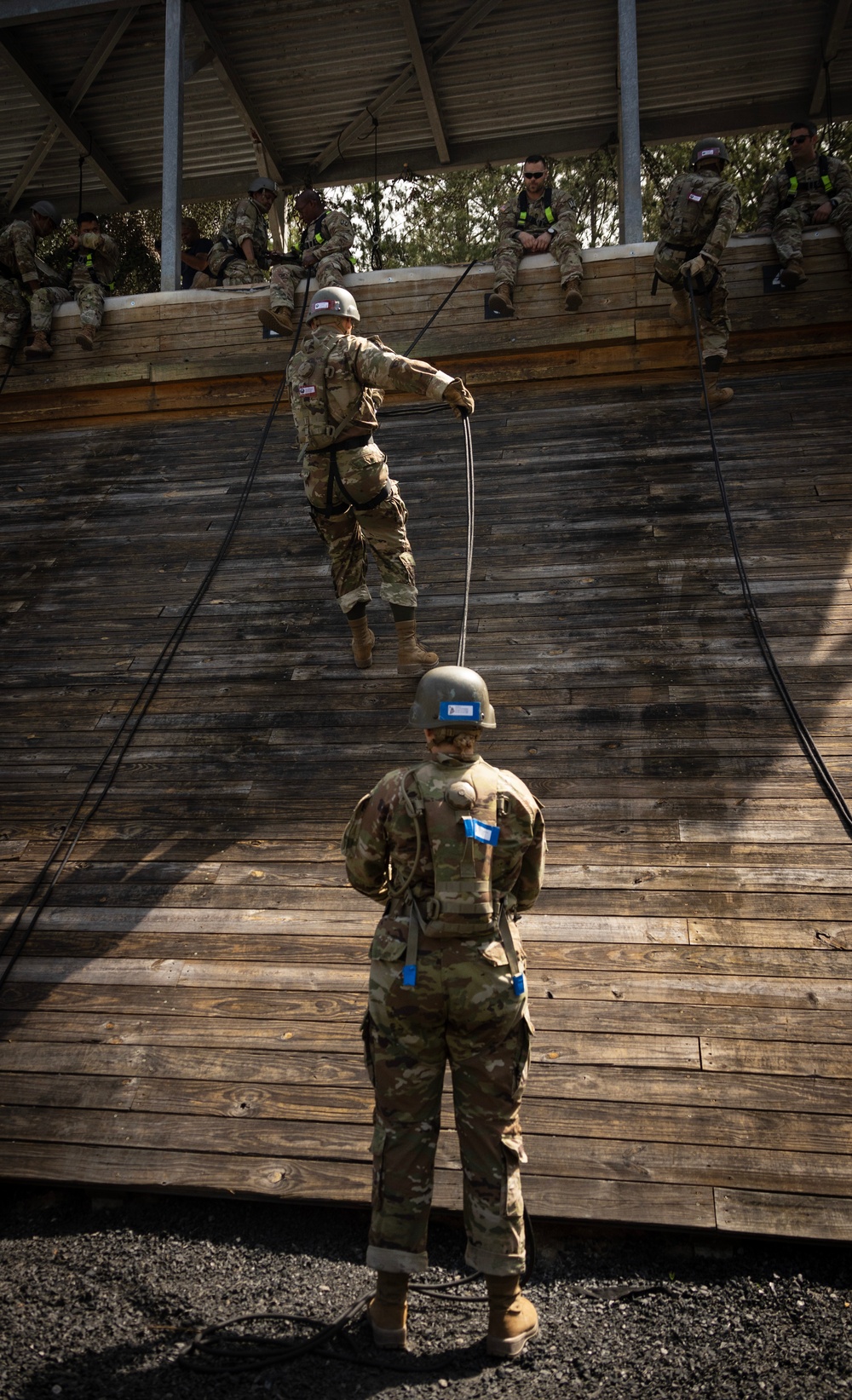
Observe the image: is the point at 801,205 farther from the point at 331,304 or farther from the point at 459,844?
the point at 459,844

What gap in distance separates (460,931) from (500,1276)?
89 centimetres

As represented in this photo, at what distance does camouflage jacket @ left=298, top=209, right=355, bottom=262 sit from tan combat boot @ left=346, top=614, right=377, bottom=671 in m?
5.13

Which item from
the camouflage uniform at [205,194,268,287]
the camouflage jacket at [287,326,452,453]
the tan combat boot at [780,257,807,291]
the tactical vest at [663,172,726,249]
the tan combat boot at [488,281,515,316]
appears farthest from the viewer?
the camouflage uniform at [205,194,268,287]

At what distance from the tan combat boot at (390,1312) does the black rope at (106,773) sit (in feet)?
7.31

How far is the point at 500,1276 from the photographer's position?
2729 mm

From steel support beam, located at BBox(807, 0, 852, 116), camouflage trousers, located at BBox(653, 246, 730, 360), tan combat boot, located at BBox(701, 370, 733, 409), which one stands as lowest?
tan combat boot, located at BBox(701, 370, 733, 409)

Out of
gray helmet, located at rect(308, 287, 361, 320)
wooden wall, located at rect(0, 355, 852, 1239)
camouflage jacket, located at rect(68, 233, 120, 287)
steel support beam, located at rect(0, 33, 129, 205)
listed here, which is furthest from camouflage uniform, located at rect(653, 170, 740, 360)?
steel support beam, located at rect(0, 33, 129, 205)

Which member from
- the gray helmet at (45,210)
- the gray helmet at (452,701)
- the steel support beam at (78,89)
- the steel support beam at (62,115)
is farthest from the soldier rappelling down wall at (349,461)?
the steel support beam at (62,115)

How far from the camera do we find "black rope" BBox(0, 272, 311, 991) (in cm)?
457

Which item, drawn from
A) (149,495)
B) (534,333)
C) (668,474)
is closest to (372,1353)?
A: (668,474)

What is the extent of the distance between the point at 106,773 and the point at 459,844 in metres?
3.11

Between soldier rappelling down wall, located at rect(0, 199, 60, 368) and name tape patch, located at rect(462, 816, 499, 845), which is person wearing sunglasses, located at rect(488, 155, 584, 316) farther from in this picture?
name tape patch, located at rect(462, 816, 499, 845)

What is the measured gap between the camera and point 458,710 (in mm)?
2994

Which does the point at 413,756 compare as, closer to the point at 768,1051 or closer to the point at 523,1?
the point at 768,1051
